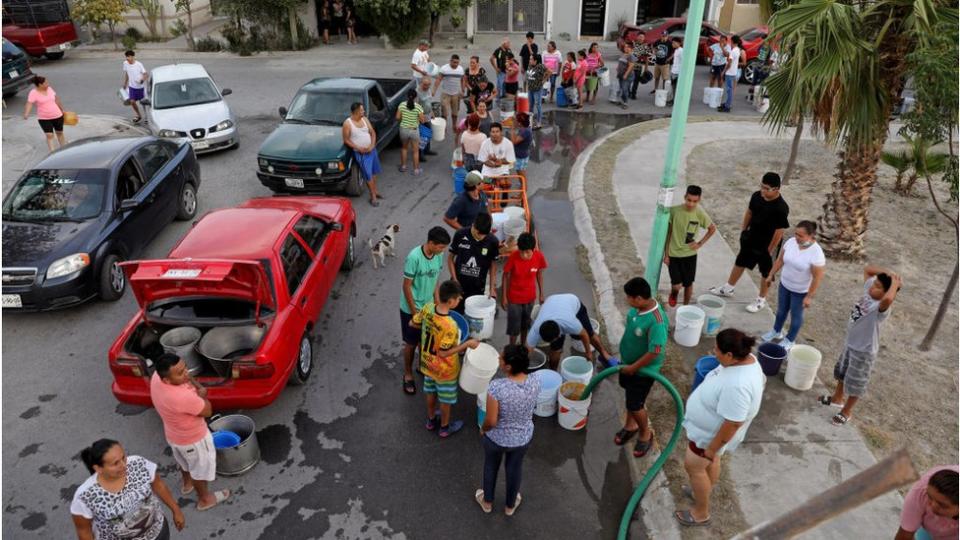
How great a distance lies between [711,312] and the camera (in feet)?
24.0

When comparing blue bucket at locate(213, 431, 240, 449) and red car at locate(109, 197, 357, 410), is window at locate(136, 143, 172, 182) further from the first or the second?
blue bucket at locate(213, 431, 240, 449)

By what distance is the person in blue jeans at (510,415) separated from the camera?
14.5 feet

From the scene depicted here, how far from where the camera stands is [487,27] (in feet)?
90.5

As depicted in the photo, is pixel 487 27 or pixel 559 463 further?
pixel 487 27

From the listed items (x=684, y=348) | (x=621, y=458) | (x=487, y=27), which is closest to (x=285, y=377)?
(x=621, y=458)

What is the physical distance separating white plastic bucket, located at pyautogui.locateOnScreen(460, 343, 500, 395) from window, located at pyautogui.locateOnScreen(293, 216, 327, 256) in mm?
2931

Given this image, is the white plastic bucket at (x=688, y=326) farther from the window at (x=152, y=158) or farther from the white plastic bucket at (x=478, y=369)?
the window at (x=152, y=158)

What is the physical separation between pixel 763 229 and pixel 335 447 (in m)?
5.42

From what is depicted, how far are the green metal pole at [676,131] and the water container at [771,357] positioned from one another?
1.44 meters

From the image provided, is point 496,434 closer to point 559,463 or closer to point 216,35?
point 559,463

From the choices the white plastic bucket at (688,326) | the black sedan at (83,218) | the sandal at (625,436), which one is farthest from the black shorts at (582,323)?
the black sedan at (83,218)

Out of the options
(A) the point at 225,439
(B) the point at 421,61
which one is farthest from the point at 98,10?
(A) the point at 225,439

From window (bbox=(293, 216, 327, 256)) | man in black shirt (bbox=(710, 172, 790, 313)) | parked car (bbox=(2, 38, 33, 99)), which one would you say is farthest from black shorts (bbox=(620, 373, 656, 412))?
parked car (bbox=(2, 38, 33, 99))

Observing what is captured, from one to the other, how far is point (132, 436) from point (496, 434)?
3.76m
